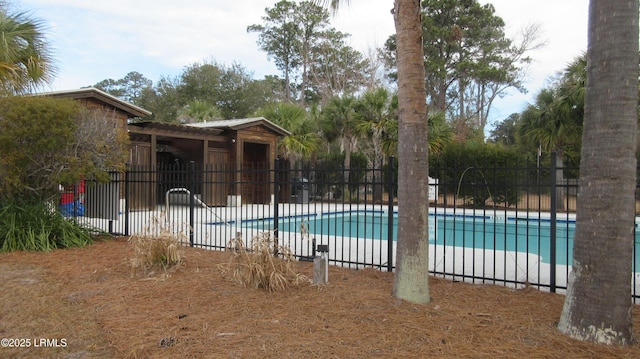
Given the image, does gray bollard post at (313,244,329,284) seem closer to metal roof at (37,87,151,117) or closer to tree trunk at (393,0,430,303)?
tree trunk at (393,0,430,303)

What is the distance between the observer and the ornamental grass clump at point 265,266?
5.08m

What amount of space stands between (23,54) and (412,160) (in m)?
8.30

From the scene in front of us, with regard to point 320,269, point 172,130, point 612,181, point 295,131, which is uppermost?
point 295,131

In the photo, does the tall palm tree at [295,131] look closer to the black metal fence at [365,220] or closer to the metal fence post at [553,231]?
the black metal fence at [365,220]

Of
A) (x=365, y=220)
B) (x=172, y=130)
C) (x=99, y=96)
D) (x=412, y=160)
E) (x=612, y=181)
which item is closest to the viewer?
(x=612, y=181)

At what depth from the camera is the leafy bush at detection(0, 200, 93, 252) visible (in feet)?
26.1

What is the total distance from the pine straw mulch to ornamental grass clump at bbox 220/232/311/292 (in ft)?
0.39

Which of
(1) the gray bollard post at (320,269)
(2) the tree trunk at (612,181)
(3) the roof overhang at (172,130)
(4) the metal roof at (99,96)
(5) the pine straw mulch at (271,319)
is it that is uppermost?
(4) the metal roof at (99,96)

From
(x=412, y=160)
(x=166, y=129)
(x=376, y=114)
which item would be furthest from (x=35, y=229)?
(x=376, y=114)

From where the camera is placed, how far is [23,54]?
29.0 feet

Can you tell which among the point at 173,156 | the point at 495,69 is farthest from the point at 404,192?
the point at 495,69

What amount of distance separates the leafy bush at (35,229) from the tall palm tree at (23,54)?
2.19 meters

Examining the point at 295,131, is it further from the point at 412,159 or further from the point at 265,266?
the point at 412,159

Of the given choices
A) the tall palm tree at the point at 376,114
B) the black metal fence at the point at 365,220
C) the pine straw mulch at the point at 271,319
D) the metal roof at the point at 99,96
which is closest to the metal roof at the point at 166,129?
the metal roof at the point at 99,96
